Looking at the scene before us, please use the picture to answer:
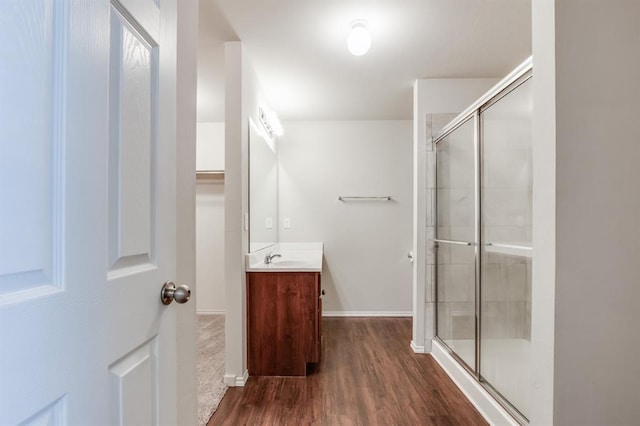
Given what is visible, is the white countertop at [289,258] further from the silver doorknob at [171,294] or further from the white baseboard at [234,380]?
the silver doorknob at [171,294]

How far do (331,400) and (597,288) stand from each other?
165cm

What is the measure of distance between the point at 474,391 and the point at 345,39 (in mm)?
2476

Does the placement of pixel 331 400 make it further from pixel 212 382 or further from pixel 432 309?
pixel 432 309

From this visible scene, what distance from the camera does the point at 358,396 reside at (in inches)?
86.9

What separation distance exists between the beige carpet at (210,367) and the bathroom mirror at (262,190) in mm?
954

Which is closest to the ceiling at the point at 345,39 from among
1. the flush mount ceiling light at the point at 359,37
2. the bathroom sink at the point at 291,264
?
the flush mount ceiling light at the point at 359,37

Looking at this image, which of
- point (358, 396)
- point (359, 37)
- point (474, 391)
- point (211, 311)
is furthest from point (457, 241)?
point (211, 311)

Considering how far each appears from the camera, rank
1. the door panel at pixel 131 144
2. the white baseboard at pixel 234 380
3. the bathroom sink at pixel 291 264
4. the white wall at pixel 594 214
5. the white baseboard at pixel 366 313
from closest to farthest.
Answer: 1. the door panel at pixel 131 144
2. the white wall at pixel 594 214
3. the white baseboard at pixel 234 380
4. the bathroom sink at pixel 291 264
5. the white baseboard at pixel 366 313

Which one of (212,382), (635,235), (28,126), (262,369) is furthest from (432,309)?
(28,126)

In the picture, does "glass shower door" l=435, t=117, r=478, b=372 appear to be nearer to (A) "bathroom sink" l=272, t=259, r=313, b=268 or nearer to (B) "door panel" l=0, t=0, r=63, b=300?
(A) "bathroom sink" l=272, t=259, r=313, b=268

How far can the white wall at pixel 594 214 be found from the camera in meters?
1.08

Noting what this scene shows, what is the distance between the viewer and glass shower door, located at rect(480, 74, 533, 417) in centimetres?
188

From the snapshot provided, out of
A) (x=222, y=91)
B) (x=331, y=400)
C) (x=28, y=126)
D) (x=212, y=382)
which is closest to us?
(x=28, y=126)

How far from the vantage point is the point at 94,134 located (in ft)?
1.93
